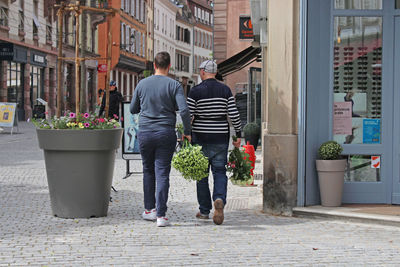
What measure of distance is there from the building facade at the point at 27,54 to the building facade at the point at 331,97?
30305mm

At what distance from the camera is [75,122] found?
825 cm

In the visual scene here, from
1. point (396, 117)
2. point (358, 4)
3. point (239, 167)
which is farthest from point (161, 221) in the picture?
point (358, 4)

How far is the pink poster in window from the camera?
893 cm

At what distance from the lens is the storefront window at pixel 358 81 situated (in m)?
8.90

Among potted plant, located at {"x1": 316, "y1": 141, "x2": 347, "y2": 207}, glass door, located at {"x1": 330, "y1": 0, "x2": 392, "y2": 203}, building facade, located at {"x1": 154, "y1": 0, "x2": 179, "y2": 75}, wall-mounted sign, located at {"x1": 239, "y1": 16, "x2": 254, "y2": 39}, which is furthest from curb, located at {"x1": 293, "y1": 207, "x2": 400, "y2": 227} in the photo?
building facade, located at {"x1": 154, "y1": 0, "x2": 179, "y2": 75}

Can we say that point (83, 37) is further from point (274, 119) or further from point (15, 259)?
point (15, 259)

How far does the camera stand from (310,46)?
8.66 meters

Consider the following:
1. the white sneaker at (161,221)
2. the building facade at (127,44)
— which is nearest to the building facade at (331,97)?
the white sneaker at (161,221)

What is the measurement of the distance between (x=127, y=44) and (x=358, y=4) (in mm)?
57718

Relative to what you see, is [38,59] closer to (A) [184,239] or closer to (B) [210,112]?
(B) [210,112]

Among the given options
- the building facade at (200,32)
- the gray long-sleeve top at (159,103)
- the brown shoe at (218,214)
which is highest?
the building facade at (200,32)

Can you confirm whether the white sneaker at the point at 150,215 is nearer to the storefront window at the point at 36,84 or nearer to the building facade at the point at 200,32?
the storefront window at the point at 36,84

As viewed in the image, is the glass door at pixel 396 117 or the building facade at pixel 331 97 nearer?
the building facade at pixel 331 97

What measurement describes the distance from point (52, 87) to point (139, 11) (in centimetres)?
2814
